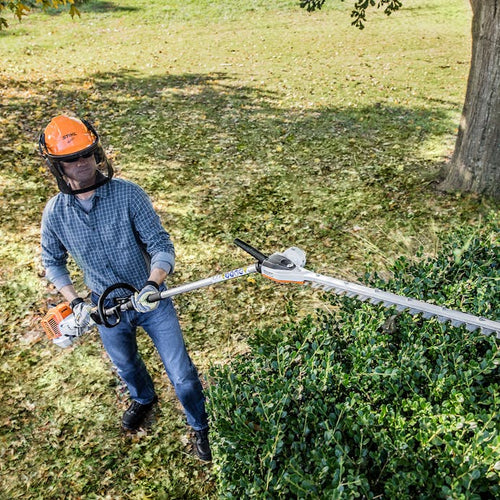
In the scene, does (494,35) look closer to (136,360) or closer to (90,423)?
(136,360)

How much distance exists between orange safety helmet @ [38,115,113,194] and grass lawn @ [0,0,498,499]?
7.37ft

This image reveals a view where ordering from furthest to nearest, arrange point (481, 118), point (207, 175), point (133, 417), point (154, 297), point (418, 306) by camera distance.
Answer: point (207, 175) → point (481, 118) → point (133, 417) → point (154, 297) → point (418, 306)

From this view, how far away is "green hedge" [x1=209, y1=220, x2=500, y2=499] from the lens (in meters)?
2.17

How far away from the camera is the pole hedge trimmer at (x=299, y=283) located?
Answer: 2.41m

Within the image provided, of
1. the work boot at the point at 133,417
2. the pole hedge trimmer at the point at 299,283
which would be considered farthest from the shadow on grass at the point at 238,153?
the pole hedge trimmer at the point at 299,283

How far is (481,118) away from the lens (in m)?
6.39

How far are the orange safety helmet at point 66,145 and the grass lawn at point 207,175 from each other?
2.25m

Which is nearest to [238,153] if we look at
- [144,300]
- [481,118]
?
[481,118]

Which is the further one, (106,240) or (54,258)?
(54,258)

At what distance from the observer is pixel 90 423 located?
429 cm

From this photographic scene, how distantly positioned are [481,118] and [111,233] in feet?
17.9

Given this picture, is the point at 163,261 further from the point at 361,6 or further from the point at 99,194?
the point at 361,6

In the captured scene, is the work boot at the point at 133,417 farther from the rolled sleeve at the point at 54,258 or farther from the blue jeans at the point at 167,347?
the rolled sleeve at the point at 54,258

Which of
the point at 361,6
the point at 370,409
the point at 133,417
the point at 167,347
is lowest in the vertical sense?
the point at 133,417
